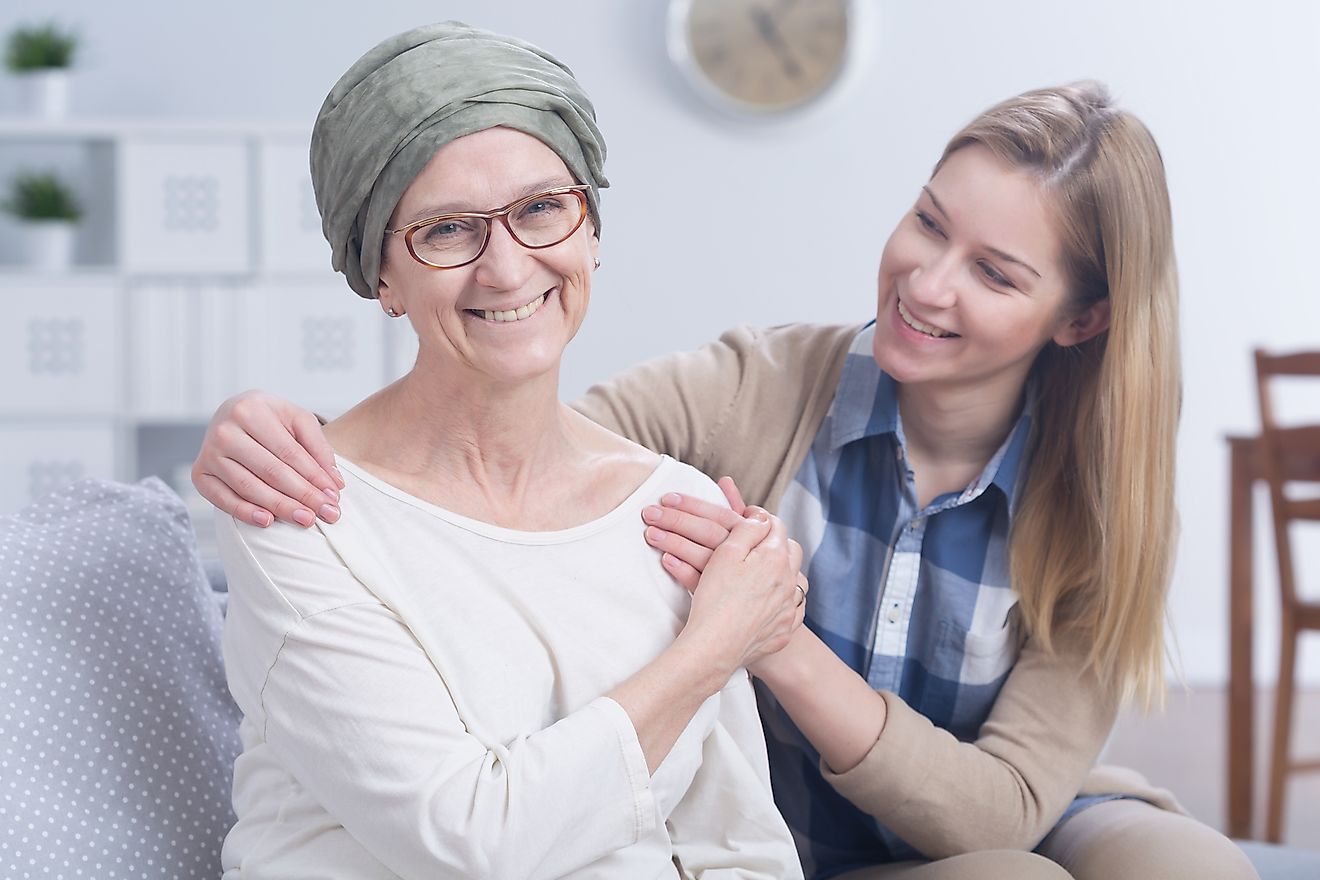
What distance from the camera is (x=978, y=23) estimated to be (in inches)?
169

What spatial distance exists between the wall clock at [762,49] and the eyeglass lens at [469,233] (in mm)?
3186

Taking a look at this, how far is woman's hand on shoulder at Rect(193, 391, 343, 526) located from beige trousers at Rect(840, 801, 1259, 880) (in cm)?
74

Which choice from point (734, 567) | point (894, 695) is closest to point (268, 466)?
point (734, 567)

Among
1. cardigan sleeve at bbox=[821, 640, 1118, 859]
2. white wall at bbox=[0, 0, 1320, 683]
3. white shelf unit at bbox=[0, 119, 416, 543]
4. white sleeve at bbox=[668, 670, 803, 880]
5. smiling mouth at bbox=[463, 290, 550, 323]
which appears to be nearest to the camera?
smiling mouth at bbox=[463, 290, 550, 323]

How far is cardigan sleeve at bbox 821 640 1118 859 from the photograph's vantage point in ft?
4.79

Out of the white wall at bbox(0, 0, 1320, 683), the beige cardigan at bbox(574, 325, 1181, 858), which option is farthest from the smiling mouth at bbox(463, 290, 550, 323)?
the white wall at bbox(0, 0, 1320, 683)

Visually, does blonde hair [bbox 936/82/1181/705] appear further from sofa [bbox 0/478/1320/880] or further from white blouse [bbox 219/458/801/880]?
sofa [bbox 0/478/1320/880]

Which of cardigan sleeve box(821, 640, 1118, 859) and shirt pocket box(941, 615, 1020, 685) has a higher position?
shirt pocket box(941, 615, 1020, 685)

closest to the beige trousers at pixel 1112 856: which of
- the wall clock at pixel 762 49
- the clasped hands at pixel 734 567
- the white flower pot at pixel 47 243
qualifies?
the clasped hands at pixel 734 567

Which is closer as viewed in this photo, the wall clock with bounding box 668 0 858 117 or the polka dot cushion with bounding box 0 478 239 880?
the polka dot cushion with bounding box 0 478 239 880

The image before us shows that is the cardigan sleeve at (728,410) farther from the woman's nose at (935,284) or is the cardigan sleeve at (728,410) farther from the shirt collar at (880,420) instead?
the woman's nose at (935,284)

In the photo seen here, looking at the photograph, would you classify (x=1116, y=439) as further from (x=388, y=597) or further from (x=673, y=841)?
(x=388, y=597)

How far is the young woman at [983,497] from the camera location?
4.88 feet

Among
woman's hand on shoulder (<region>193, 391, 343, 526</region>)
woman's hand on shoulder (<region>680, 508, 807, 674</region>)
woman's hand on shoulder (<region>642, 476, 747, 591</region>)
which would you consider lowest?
woman's hand on shoulder (<region>680, 508, 807, 674</region>)
